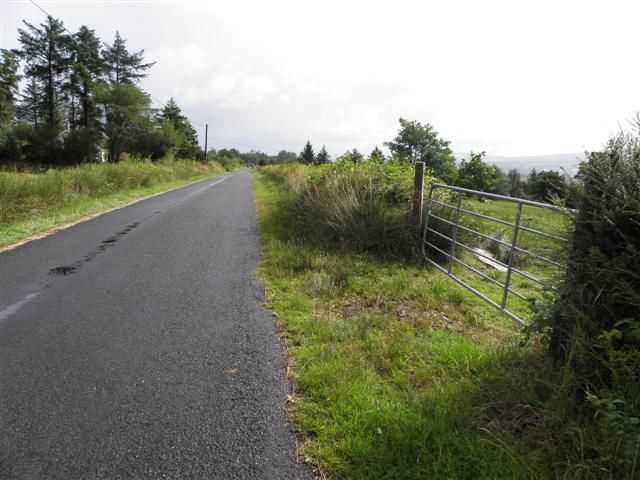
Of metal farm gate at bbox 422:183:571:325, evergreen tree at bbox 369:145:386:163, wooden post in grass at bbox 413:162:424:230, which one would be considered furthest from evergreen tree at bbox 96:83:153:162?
metal farm gate at bbox 422:183:571:325

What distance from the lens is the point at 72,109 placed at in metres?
43.9

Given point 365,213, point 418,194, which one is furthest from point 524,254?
point 365,213

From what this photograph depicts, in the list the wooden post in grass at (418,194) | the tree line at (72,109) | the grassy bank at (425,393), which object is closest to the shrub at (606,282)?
the grassy bank at (425,393)

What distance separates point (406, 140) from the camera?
57969 mm

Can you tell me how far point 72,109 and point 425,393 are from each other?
55.4 meters

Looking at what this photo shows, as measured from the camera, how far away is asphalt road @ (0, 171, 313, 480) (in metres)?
1.89

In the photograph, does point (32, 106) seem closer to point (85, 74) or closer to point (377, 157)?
point (85, 74)

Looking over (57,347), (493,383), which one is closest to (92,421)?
(57,347)

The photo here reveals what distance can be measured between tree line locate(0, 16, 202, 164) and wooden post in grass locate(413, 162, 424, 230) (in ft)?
123

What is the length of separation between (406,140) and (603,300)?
2357 inches

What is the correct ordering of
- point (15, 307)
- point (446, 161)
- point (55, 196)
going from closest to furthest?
point (15, 307), point (55, 196), point (446, 161)

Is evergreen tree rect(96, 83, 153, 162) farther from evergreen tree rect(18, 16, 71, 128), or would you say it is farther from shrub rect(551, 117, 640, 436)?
shrub rect(551, 117, 640, 436)

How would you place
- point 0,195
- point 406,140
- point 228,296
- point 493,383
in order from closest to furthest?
1. point 493,383
2. point 228,296
3. point 0,195
4. point 406,140

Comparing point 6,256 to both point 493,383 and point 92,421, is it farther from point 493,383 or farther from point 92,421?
point 493,383
